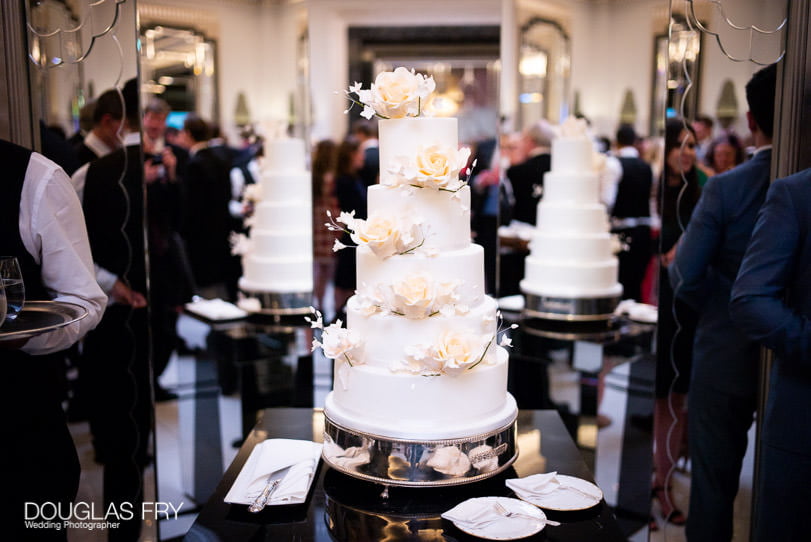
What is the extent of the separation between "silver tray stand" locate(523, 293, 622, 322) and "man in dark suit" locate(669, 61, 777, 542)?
Result: 131 cm

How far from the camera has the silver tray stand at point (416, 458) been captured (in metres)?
1.92

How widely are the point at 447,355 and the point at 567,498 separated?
50 centimetres

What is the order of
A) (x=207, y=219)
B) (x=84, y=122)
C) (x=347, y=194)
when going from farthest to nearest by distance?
(x=207, y=219) < (x=347, y=194) < (x=84, y=122)

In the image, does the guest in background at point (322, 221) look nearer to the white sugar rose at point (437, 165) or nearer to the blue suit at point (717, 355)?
the blue suit at point (717, 355)

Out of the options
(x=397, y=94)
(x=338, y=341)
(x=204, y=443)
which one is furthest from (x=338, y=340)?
(x=204, y=443)

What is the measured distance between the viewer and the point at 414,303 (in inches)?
72.7

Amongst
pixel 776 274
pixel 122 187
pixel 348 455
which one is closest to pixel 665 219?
pixel 776 274

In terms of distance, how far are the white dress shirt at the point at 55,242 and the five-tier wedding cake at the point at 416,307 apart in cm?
70

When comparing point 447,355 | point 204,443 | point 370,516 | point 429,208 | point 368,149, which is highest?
point 368,149

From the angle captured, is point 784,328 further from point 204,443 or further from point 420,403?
point 204,443

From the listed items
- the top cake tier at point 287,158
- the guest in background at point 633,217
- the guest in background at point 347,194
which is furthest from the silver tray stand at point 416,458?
the guest in background at point 633,217

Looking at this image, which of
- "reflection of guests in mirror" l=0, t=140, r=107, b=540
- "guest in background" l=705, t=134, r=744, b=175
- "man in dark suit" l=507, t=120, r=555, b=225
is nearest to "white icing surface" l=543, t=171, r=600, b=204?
"man in dark suit" l=507, t=120, r=555, b=225

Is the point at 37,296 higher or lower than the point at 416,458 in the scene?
higher

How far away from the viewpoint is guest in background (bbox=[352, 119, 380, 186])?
4.35m
